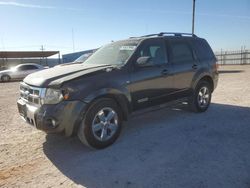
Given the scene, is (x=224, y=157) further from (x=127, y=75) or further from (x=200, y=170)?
(x=127, y=75)

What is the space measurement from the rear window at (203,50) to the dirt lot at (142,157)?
169cm

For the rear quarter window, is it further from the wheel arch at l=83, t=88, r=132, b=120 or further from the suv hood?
the suv hood

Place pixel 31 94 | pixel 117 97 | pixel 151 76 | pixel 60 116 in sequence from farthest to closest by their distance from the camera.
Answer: pixel 151 76 < pixel 117 97 < pixel 31 94 < pixel 60 116

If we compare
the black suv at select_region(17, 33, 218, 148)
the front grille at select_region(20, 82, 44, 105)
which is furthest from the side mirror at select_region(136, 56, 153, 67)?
the front grille at select_region(20, 82, 44, 105)

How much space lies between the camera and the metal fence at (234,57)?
34.8m

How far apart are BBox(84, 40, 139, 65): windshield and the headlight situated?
149 cm

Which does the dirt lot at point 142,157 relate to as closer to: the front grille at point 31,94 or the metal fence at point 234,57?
the front grille at point 31,94

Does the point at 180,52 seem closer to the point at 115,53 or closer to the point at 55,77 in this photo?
the point at 115,53

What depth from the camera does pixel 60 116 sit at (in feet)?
13.1

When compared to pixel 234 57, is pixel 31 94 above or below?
above

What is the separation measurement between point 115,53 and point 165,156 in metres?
2.48

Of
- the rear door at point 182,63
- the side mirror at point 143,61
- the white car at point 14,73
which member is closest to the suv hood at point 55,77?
the side mirror at point 143,61

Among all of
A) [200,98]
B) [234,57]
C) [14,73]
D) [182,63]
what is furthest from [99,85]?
[234,57]

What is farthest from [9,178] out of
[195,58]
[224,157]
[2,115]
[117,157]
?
[195,58]
